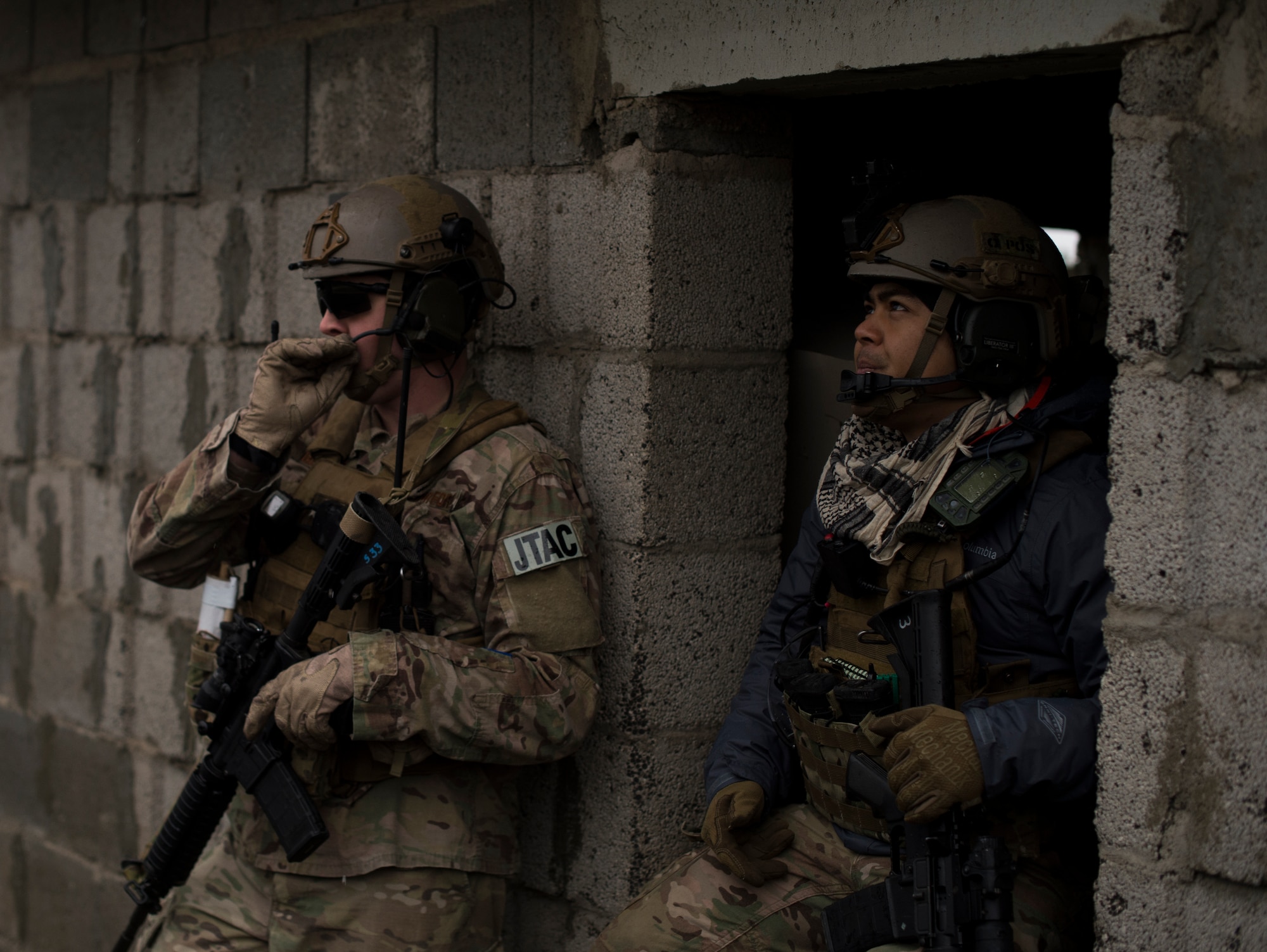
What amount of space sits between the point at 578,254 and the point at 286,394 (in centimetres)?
72

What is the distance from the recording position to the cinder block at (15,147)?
182 inches

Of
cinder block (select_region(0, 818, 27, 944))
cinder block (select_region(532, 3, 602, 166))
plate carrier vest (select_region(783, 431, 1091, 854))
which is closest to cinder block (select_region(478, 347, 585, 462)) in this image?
cinder block (select_region(532, 3, 602, 166))

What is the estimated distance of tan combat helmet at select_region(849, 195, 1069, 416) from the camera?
242cm

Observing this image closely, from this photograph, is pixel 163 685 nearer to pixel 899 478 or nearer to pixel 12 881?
pixel 12 881

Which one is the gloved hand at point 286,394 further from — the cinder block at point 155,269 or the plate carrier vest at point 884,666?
the cinder block at point 155,269

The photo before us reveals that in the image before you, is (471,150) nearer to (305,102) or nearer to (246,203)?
(305,102)

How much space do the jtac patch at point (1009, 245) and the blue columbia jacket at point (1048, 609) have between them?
268 millimetres

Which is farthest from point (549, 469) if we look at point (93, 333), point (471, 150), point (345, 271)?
point (93, 333)

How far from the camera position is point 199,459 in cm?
288

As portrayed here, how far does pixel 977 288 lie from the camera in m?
2.44

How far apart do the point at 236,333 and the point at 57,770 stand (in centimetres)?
185

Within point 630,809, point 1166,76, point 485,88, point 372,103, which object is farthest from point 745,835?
point 372,103

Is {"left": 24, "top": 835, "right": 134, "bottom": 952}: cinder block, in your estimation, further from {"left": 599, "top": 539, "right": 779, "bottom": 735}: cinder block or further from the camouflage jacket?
{"left": 599, "top": 539, "right": 779, "bottom": 735}: cinder block

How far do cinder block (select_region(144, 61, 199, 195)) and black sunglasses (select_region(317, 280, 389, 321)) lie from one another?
1393 mm
